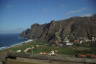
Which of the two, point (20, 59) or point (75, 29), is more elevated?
point (75, 29)

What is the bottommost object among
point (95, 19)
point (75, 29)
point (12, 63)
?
point (12, 63)

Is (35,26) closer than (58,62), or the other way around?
(58,62)

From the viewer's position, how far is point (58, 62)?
140 inches

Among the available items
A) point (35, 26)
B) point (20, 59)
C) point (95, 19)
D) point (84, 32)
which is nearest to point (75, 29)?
point (84, 32)

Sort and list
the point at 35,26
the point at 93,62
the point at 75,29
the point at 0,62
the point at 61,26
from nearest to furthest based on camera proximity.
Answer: the point at 93,62 → the point at 0,62 → the point at 75,29 → the point at 61,26 → the point at 35,26

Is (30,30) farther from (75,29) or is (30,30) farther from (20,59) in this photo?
(20,59)

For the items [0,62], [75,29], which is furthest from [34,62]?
[75,29]

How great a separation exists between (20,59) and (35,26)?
201 ft

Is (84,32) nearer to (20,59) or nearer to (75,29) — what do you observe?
(75,29)

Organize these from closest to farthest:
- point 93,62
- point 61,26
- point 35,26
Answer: point 93,62, point 61,26, point 35,26

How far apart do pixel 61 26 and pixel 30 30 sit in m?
22.4

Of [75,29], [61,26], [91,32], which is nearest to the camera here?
[91,32]

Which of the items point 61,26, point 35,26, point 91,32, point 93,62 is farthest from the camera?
point 35,26

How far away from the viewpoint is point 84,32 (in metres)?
39.1
